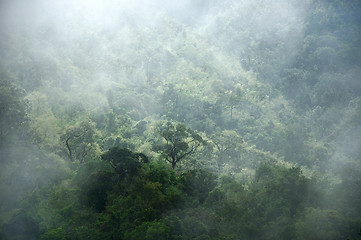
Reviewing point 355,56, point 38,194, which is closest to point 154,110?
point 38,194

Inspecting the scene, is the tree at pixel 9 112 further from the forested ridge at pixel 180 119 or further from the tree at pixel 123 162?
the tree at pixel 123 162

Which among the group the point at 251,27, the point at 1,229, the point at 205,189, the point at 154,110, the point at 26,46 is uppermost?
the point at 251,27

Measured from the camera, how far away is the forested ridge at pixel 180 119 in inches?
760

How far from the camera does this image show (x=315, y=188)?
67.0 ft

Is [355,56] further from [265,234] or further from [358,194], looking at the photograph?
[265,234]

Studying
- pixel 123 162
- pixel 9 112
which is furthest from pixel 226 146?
pixel 9 112

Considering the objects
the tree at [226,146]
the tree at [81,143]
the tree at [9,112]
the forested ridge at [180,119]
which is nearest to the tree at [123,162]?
the forested ridge at [180,119]

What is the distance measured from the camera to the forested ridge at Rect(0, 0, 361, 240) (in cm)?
1931

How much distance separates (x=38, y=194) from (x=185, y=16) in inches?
3881

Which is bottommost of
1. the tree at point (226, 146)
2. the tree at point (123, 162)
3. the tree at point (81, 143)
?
the tree at point (123, 162)

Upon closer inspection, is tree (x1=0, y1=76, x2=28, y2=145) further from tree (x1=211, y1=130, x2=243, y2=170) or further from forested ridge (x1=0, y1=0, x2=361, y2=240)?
tree (x1=211, y1=130, x2=243, y2=170)

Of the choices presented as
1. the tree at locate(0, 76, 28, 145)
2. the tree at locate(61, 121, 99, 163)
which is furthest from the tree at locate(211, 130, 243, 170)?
the tree at locate(0, 76, 28, 145)

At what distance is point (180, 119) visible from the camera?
5794 cm

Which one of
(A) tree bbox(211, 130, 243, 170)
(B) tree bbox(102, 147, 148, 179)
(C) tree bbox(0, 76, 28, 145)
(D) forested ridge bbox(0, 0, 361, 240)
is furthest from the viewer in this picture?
(A) tree bbox(211, 130, 243, 170)
